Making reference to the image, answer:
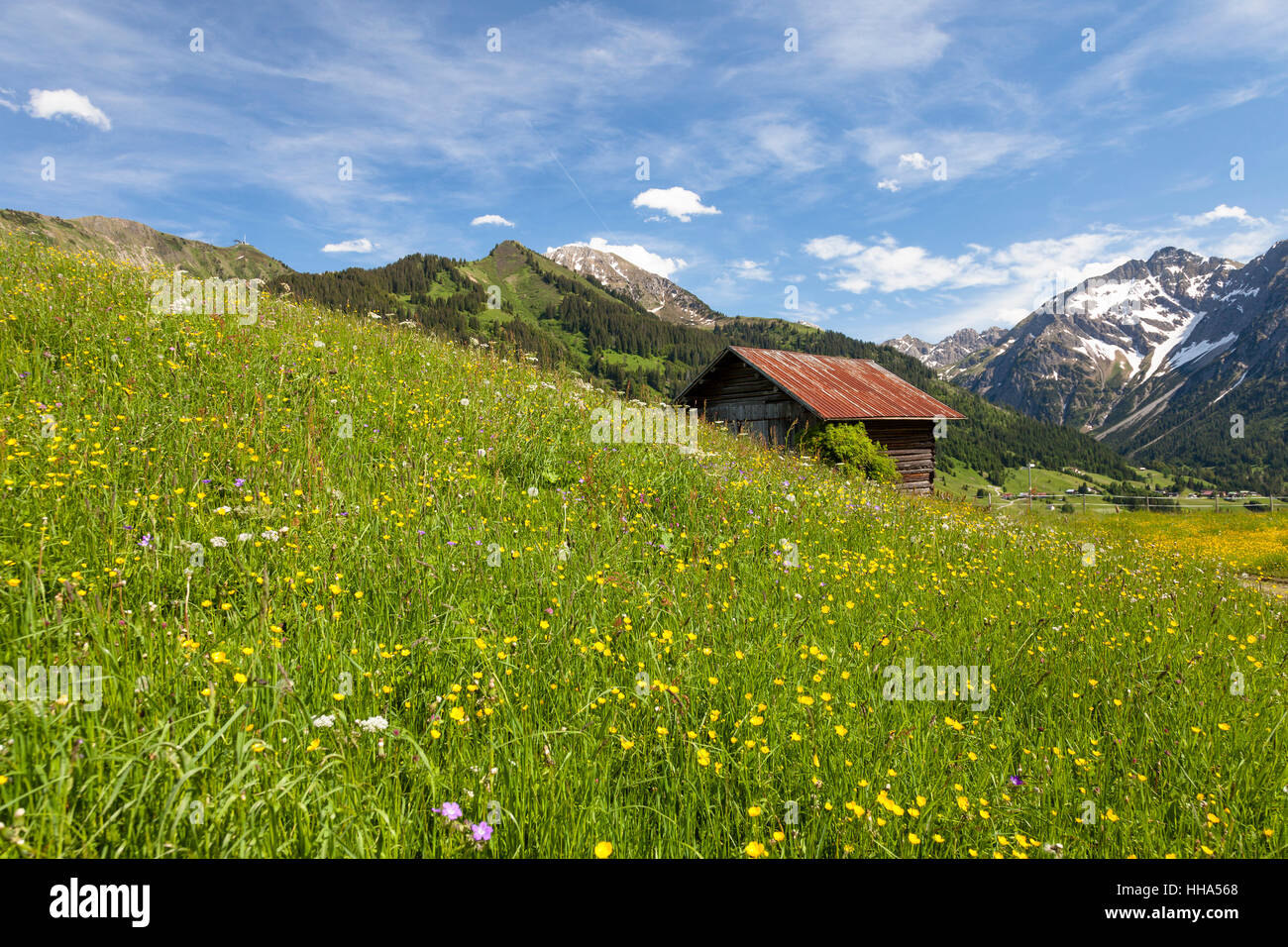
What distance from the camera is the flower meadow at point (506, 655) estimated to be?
86.3 inches

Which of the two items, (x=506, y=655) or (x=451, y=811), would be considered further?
(x=506, y=655)

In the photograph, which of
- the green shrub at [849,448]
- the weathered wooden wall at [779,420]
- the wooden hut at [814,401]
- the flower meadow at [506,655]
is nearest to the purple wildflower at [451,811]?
the flower meadow at [506,655]

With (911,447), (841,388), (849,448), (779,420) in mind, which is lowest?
(849,448)

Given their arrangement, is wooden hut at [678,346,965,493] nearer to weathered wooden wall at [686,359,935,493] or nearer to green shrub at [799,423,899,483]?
weathered wooden wall at [686,359,935,493]

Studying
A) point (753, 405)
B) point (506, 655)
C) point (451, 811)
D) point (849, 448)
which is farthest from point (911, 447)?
point (451, 811)

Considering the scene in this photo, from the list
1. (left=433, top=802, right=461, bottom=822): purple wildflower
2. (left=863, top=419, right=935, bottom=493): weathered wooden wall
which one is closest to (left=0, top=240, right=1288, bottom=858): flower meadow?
(left=433, top=802, right=461, bottom=822): purple wildflower

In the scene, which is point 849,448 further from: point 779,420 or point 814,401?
point 779,420

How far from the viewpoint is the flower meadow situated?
2.19 meters

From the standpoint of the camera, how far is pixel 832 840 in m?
2.49

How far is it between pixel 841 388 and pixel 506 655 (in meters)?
28.1

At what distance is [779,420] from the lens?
89.7 ft

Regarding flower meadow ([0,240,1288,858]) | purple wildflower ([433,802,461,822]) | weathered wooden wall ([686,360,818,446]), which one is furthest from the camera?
weathered wooden wall ([686,360,818,446])

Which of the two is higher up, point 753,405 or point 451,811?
point 753,405
